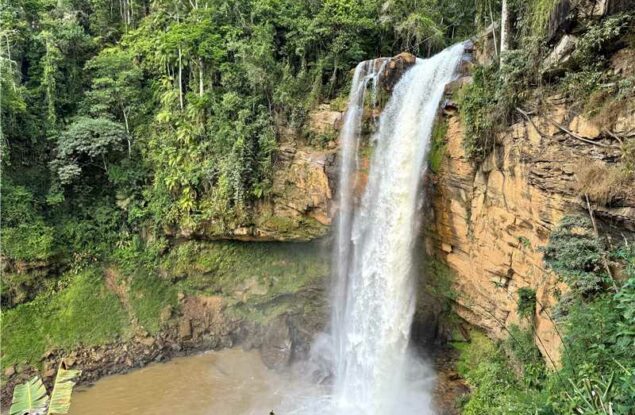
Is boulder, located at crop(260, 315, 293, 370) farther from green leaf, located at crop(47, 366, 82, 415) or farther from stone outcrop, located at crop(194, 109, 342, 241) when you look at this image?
green leaf, located at crop(47, 366, 82, 415)

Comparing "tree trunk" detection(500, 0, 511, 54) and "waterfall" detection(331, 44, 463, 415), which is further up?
"tree trunk" detection(500, 0, 511, 54)

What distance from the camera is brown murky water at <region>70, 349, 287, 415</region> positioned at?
12.2 m

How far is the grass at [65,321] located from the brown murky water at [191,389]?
182 cm

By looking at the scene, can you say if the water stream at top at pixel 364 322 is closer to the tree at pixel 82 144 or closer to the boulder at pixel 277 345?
the boulder at pixel 277 345

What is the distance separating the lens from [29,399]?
16.9 ft

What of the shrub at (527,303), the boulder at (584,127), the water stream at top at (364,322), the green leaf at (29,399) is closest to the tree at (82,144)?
the water stream at top at (364,322)

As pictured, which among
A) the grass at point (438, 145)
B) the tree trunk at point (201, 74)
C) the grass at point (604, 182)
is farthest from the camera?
the tree trunk at point (201, 74)

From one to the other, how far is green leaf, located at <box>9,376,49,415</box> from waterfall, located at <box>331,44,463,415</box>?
8.52 m

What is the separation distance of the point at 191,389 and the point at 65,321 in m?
5.40

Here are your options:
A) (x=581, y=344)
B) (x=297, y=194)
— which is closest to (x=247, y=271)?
(x=297, y=194)

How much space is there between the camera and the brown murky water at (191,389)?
12.2 metres

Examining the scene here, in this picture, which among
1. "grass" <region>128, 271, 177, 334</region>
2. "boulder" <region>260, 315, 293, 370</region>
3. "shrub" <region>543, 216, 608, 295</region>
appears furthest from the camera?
"grass" <region>128, 271, 177, 334</region>

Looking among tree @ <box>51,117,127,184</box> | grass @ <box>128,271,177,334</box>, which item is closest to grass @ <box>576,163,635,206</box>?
grass @ <box>128,271,177,334</box>

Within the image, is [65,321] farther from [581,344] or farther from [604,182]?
[604,182]
